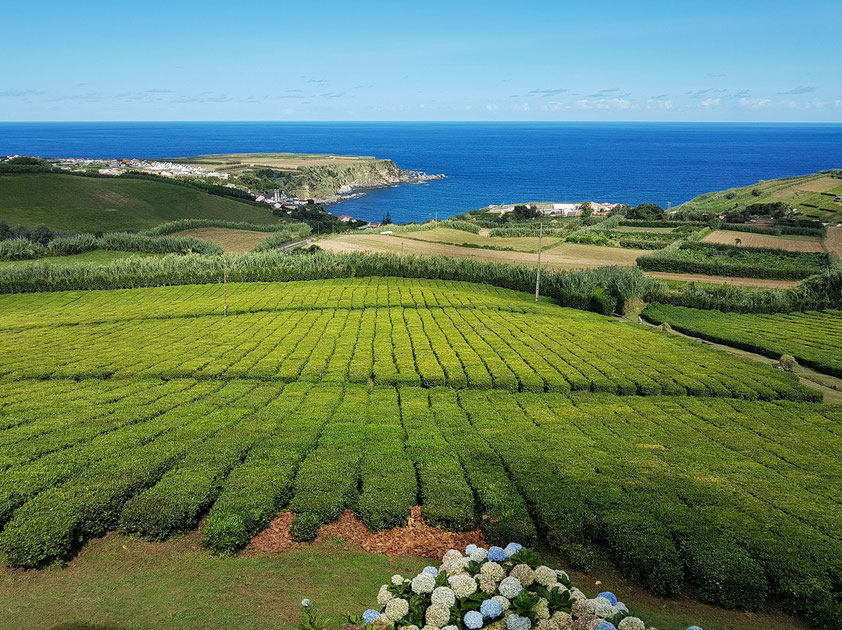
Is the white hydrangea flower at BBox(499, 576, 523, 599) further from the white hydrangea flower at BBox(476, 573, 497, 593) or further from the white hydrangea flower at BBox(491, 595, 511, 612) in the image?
the white hydrangea flower at BBox(476, 573, 497, 593)

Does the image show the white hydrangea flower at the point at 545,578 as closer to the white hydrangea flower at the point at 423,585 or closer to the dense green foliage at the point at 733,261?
the white hydrangea flower at the point at 423,585

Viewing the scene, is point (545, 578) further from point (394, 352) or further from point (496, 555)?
point (394, 352)

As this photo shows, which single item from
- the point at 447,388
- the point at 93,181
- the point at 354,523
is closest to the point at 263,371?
the point at 447,388

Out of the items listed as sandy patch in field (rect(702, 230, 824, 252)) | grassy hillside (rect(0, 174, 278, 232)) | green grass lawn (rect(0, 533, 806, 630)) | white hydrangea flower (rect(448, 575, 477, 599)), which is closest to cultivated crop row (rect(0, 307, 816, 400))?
green grass lawn (rect(0, 533, 806, 630))

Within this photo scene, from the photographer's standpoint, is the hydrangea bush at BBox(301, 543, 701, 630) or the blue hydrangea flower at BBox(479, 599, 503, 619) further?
the blue hydrangea flower at BBox(479, 599, 503, 619)

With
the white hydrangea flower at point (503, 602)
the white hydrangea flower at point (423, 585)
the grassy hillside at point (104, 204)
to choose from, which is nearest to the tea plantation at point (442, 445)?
the white hydrangea flower at point (503, 602)

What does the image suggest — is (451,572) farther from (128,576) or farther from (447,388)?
(447,388)
